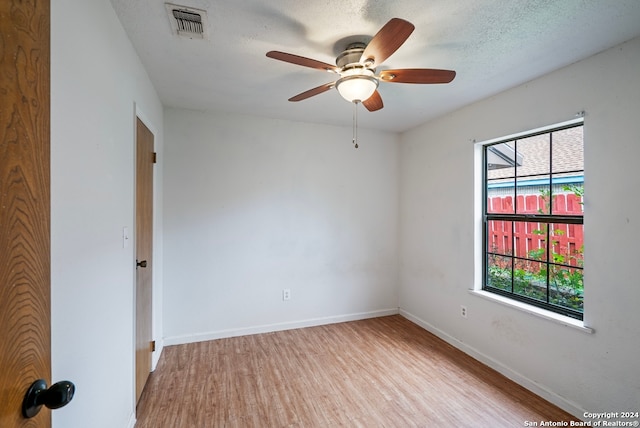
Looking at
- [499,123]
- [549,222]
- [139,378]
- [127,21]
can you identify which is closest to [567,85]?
[499,123]

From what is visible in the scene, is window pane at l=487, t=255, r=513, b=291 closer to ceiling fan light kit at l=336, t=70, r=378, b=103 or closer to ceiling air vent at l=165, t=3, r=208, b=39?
ceiling fan light kit at l=336, t=70, r=378, b=103

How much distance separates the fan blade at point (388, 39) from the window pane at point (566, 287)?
210 centimetres

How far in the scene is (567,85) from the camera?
82.6 inches

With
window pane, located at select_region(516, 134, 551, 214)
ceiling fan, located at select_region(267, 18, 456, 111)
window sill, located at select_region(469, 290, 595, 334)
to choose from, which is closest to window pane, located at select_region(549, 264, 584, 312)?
window sill, located at select_region(469, 290, 595, 334)

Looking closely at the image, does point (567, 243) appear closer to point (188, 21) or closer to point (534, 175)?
point (534, 175)

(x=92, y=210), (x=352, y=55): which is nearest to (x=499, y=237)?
(x=352, y=55)

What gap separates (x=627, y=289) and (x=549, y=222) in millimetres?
660

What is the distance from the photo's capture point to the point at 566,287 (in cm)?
221

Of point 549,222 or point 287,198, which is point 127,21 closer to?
point 287,198

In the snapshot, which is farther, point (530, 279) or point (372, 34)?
point (530, 279)

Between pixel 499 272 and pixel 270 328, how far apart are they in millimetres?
2508

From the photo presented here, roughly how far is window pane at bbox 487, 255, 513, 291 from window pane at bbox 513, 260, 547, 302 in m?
0.07

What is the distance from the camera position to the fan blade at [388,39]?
1.28 meters

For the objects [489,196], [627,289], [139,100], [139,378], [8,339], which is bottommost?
[139,378]
